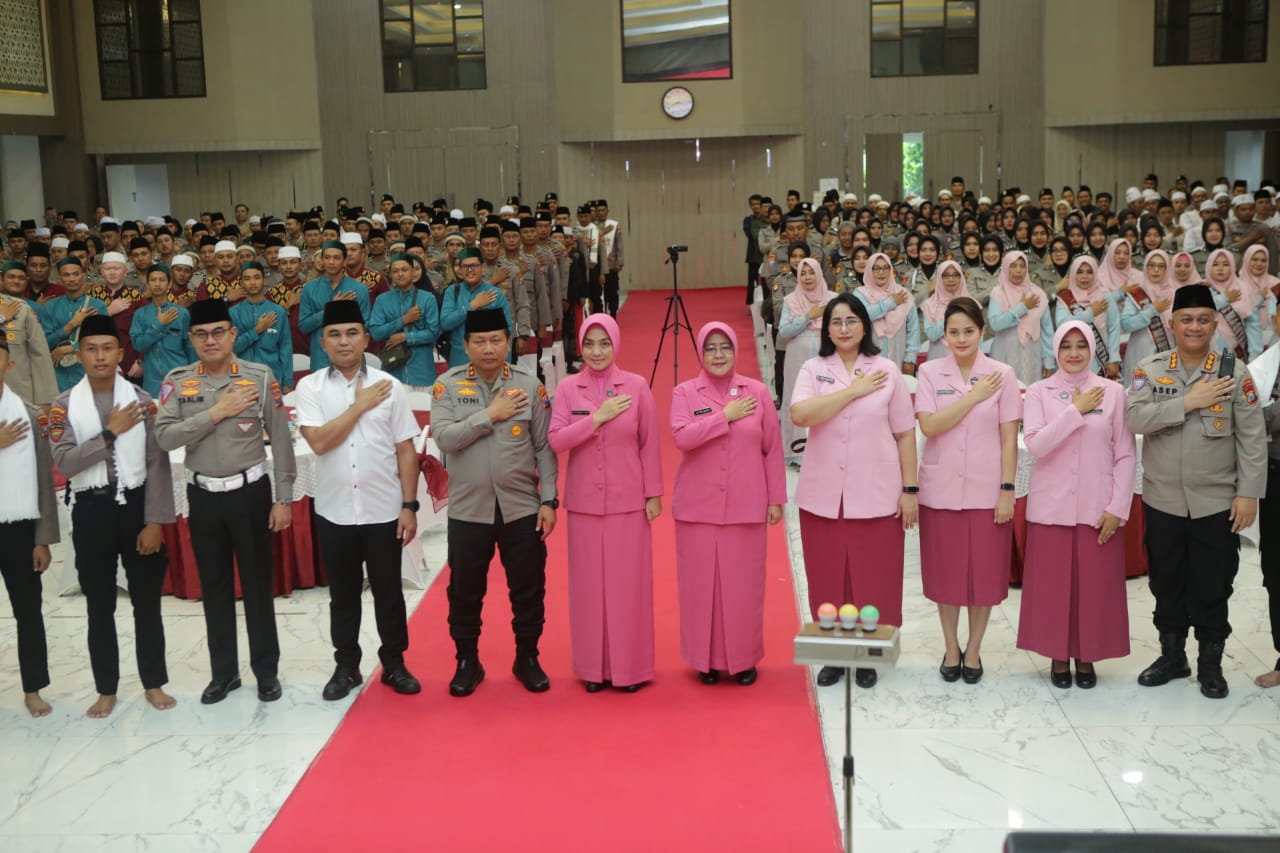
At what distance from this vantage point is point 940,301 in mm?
9375

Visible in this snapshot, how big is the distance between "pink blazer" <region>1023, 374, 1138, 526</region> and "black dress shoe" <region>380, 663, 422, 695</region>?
9.13ft

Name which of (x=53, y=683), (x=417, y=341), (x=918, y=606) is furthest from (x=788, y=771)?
(x=417, y=341)

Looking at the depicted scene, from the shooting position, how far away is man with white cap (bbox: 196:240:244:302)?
974 centimetres

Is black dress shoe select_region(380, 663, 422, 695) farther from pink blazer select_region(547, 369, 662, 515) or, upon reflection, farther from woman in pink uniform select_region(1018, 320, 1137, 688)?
woman in pink uniform select_region(1018, 320, 1137, 688)

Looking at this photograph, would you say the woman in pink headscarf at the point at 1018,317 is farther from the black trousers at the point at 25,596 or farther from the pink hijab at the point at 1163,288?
the black trousers at the point at 25,596

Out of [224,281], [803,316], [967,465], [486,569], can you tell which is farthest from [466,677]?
[224,281]

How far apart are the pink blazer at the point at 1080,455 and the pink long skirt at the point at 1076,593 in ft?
0.33

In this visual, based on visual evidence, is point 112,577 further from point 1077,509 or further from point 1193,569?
point 1193,569

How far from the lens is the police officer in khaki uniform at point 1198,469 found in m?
5.49

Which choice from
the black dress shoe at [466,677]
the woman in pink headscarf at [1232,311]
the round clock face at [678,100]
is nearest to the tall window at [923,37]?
the round clock face at [678,100]

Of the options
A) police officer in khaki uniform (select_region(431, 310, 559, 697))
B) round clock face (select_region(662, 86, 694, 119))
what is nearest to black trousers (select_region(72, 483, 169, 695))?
police officer in khaki uniform (select_region(431, 310, 559, 697))

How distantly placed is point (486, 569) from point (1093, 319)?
5489 millimetres

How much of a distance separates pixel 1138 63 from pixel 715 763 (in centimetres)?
1845

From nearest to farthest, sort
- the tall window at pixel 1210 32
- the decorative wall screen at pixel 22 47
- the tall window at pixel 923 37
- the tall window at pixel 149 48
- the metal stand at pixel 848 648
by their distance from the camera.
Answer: the metal stand at pixel 848 648
the decorative wall screen at pixel 22 47
the tall window at pixel 1210 32
the tall window at pixel 149 48
the tall window at pixel 923 37
